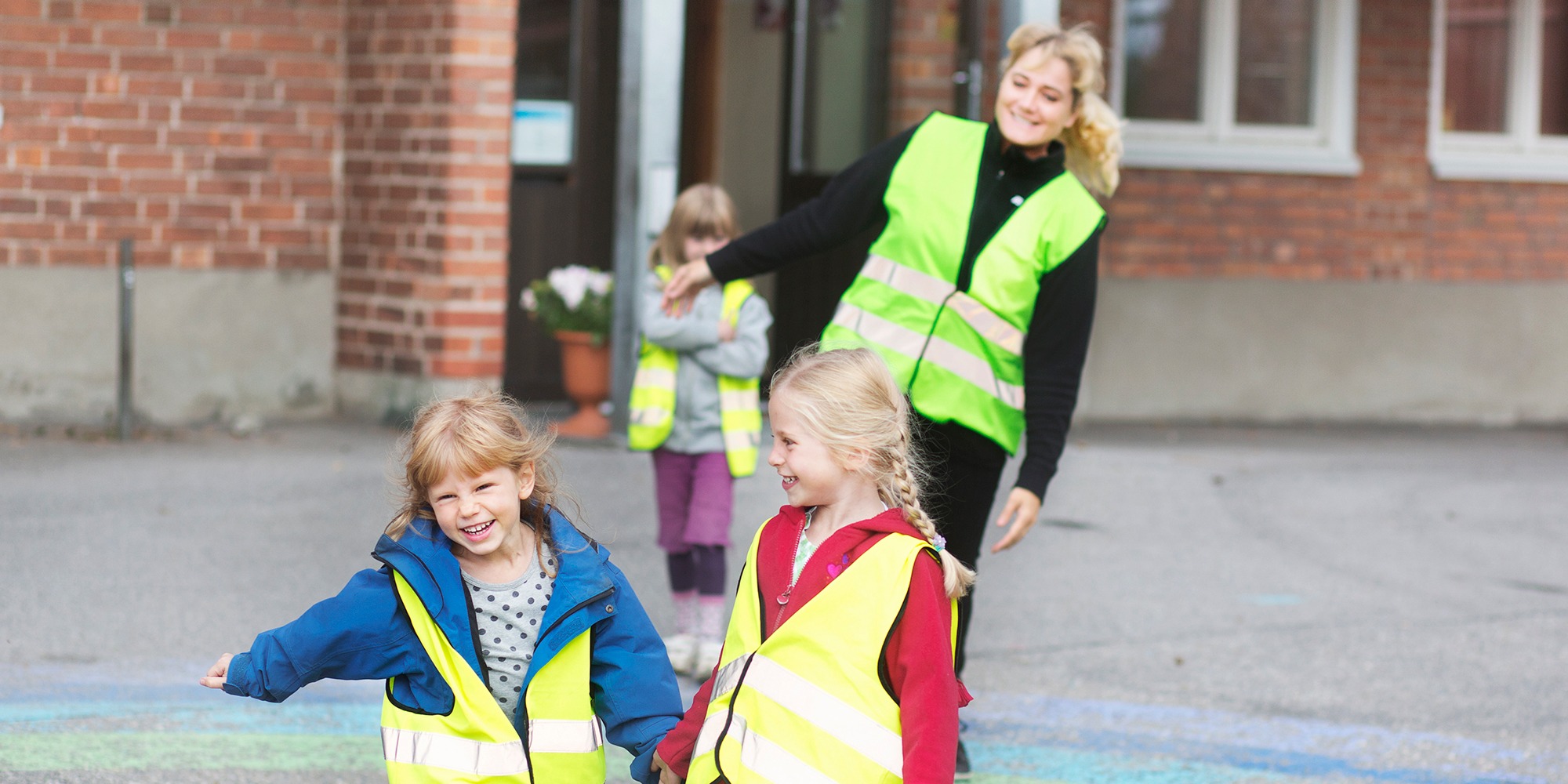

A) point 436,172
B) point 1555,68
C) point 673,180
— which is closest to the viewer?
point 673,180

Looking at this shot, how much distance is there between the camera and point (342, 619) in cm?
290

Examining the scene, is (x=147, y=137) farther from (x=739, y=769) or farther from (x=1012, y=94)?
(x=739, y=769)

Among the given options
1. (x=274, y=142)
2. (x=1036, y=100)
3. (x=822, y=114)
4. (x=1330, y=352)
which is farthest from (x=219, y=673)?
(x=1330, y=352)

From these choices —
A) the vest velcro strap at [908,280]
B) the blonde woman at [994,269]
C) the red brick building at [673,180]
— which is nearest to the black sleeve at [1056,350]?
the blonde woman at [994,269]

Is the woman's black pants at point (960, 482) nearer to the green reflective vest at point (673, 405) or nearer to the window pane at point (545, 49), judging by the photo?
the green reflective vest at point (673, 405)

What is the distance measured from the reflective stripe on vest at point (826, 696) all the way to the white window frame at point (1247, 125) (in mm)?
8517

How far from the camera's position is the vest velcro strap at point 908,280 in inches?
158

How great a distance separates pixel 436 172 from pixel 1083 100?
548 centimetres

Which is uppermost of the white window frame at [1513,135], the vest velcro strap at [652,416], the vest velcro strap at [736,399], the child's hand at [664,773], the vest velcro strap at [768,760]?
the white window frame at [1513,135]

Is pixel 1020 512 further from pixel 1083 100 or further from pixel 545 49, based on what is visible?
pixel 545 49

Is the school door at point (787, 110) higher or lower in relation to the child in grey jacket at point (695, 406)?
higher

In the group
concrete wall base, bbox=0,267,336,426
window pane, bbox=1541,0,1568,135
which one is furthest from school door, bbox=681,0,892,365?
window pane, bbox=1541,0,1568,135

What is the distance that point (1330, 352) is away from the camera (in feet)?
37.2

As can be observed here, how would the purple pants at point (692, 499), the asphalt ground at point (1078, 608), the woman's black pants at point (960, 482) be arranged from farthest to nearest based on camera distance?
the purple pants at point (692, 499) → the asphalt ground at point (1078, 608) → the woman's black pants at point (960, 482)
